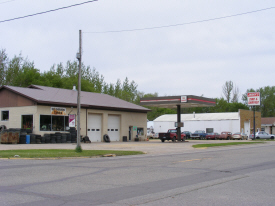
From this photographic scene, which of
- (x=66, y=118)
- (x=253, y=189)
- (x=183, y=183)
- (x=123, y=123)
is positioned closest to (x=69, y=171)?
(x=183, y=183)

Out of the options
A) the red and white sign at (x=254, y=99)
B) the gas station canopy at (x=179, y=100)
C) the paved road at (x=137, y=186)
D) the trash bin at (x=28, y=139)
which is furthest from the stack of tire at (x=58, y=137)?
the red and white sign at (x=254, y=99)

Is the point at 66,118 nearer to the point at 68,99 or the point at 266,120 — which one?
the point at 68,99

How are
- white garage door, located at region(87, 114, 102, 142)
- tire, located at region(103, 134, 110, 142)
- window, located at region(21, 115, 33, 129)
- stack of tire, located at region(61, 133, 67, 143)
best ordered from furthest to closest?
tire, located at region(103, 134, 110, 142) < white garage door, located at region(87, 114, 102, 142) < stack of tire, located at region(61, 133, 67, 143) < window, located at region(21, 115, 33, 129)

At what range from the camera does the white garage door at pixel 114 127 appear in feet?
142

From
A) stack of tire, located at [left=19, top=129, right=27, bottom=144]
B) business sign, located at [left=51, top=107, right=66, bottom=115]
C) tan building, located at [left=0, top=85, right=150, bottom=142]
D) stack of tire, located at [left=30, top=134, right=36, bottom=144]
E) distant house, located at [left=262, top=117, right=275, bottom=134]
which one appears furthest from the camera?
distant house, located at [left=262, top=117, right=275, bottom=134]

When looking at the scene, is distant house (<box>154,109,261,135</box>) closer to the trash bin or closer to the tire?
the tire

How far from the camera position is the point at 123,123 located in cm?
4506

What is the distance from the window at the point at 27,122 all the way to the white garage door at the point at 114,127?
11.5 metres

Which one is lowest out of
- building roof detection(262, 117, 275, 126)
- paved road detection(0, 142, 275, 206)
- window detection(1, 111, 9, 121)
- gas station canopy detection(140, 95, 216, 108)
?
paved road detection(0, 142, 275, 206)

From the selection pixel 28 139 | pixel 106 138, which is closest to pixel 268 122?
pixel 106 138

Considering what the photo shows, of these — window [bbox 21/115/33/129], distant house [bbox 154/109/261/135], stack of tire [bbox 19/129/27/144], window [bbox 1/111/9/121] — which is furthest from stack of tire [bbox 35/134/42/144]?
distant house [bbox 154/109/261/135]

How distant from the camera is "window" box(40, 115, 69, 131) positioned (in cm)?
3475

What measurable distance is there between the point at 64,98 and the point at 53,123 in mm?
3938

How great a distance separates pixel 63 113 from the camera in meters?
36.6
